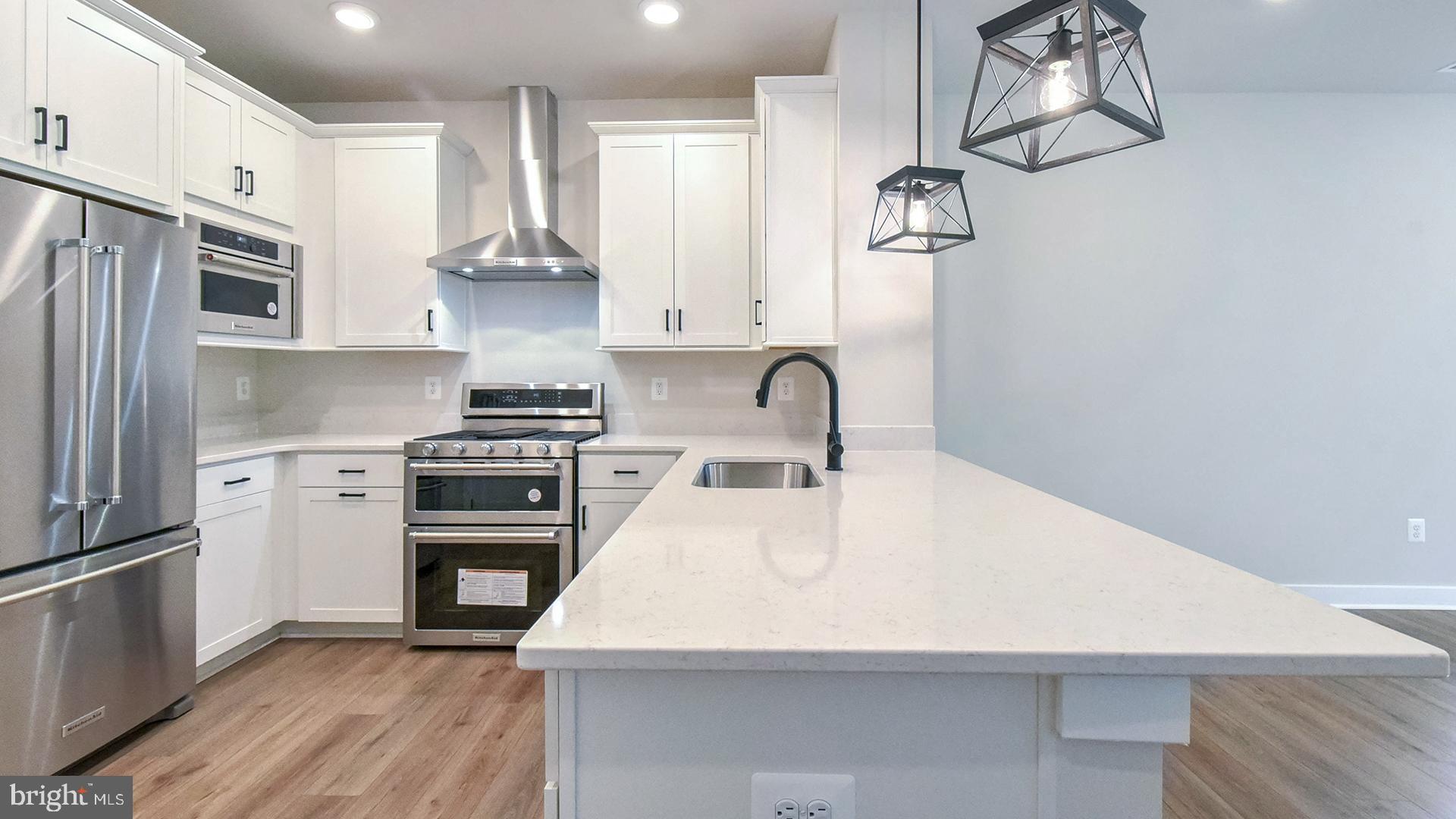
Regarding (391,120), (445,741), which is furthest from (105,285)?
(391,120)

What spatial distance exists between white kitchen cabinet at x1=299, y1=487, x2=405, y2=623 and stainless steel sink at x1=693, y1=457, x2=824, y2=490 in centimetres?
151

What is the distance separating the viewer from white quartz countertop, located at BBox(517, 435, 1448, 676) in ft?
2.16

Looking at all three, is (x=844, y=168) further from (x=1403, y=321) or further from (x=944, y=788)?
(x=1403, y=321)

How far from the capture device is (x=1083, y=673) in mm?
669

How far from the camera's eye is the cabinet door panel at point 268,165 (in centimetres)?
261

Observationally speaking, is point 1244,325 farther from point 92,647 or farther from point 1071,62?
point 92,647

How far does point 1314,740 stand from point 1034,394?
1713mm


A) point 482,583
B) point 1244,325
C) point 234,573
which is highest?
point 1244,325

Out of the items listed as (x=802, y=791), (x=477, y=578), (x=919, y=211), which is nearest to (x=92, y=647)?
(x=477, y=578)

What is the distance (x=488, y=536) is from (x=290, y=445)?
37.1 inches

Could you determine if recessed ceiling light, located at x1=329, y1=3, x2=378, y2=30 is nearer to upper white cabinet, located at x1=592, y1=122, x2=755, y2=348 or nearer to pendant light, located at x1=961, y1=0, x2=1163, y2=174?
upper white cabinet, located at x1=592, y1=122, x2=755, y2=348

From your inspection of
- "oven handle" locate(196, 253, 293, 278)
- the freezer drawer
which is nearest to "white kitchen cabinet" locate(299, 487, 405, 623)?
the freezer drawer

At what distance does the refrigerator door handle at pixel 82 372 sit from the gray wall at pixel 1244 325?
3231mm

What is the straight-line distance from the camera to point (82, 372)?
174 cm
